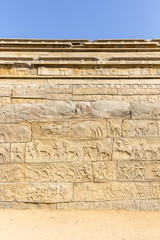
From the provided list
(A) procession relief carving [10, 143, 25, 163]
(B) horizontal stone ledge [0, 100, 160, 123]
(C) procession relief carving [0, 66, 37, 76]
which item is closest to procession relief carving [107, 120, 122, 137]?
(B) horizontal stone ledge [0, 100, 160, 123]

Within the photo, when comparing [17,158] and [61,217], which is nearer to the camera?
[61,217]

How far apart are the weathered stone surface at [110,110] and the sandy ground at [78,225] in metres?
1.70

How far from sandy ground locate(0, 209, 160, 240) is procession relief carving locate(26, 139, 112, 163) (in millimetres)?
874


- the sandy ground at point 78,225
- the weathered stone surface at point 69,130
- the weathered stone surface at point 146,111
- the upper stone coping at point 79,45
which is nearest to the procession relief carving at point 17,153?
the weathered stone surface at point 69,130

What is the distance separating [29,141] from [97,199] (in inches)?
63.0

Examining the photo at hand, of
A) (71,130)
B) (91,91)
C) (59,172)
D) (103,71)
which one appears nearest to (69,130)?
(71,130)

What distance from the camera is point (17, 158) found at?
10.8 ft

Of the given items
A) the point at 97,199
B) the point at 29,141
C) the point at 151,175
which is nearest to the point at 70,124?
the point at 29,141

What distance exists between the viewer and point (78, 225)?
2592 millimetres

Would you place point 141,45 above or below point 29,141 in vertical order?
above

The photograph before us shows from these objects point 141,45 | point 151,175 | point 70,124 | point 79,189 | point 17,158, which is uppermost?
point 141,45

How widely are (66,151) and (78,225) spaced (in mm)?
1201

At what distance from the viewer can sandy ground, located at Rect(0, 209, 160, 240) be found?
2.31 metres

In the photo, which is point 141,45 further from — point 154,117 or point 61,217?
point 61,217
